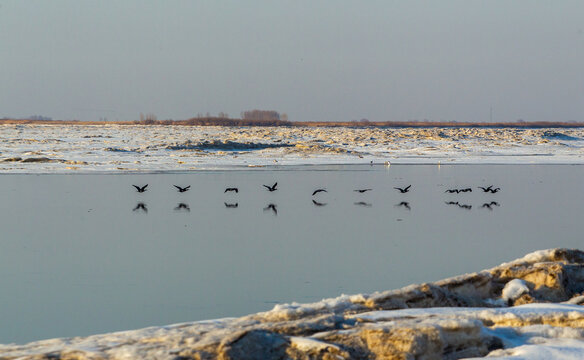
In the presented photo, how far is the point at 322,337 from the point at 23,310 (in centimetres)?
316

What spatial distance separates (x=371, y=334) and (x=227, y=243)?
18.7ft

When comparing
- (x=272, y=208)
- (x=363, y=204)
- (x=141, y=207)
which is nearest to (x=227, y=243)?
(x=272, y=208)

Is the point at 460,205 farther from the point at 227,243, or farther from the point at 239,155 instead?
the point at 239,155

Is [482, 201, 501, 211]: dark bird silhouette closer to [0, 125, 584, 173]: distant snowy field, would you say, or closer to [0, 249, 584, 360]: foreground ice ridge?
[0, 249, 584, 360]: foreground ice ridge

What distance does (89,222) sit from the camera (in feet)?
38.7

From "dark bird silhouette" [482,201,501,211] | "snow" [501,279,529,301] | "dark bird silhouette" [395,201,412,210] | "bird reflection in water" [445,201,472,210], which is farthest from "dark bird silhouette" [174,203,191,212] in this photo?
"snow" [501,279,529,301]

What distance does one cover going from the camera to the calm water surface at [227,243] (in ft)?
21.1

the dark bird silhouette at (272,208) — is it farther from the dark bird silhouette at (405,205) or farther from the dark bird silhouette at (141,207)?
the dark bird silhouette at (405,205)

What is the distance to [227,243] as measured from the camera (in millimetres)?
9719

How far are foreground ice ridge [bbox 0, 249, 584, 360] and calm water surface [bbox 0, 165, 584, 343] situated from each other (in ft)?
4.05

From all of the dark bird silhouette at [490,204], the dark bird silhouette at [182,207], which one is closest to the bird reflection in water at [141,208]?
the dark bird silhouette at [182,207]

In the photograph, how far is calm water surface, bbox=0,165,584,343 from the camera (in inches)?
253

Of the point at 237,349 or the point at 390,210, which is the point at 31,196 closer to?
the point at 390,210

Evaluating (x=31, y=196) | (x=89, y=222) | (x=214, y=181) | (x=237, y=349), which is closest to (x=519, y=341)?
(x=237, y=349)
